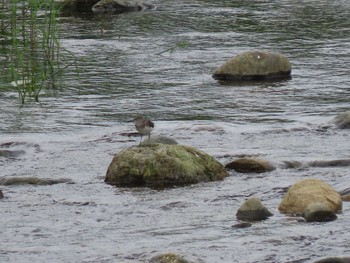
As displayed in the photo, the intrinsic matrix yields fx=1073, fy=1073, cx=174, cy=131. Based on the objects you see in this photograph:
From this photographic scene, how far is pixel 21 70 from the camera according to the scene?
44.5 ft

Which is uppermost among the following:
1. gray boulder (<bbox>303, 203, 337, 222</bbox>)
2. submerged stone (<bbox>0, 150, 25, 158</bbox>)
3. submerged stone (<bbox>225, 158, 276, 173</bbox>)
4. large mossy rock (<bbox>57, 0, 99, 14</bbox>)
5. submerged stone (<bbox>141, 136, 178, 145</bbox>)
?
gray boulder (<bbox>303, 203, 337, 222</bbox>)

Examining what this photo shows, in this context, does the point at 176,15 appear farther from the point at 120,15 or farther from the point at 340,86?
the point at 340,86

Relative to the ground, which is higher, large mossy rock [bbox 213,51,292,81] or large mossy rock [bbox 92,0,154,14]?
large mossy rock [bbox 213,51,292,81]

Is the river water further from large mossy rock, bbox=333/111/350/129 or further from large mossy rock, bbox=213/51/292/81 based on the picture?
large mossy rock, bbox=213/51/292/81

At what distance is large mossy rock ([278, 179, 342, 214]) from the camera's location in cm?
816

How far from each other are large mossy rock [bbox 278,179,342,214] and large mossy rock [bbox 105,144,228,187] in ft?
3.61

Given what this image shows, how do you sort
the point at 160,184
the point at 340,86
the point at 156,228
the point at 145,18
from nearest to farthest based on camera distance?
the point at 156,228 → the point at 160,184 → the point at 340,86 → the point at 145,18

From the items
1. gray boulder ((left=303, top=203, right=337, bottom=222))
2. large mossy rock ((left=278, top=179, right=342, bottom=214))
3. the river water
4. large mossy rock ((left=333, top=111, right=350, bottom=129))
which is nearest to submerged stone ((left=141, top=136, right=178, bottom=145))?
the river water

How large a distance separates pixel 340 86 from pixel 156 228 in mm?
6143

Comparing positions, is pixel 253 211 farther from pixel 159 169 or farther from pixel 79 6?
pixel 79 6

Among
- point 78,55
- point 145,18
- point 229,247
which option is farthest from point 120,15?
point 229,247

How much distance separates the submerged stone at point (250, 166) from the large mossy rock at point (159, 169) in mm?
342

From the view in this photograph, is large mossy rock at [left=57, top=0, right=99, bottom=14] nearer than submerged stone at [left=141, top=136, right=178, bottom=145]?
No

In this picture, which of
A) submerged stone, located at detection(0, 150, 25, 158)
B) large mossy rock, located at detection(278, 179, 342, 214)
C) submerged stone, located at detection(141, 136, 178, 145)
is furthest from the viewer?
submerged stone, located at detection(0, 150, 25, 158)
